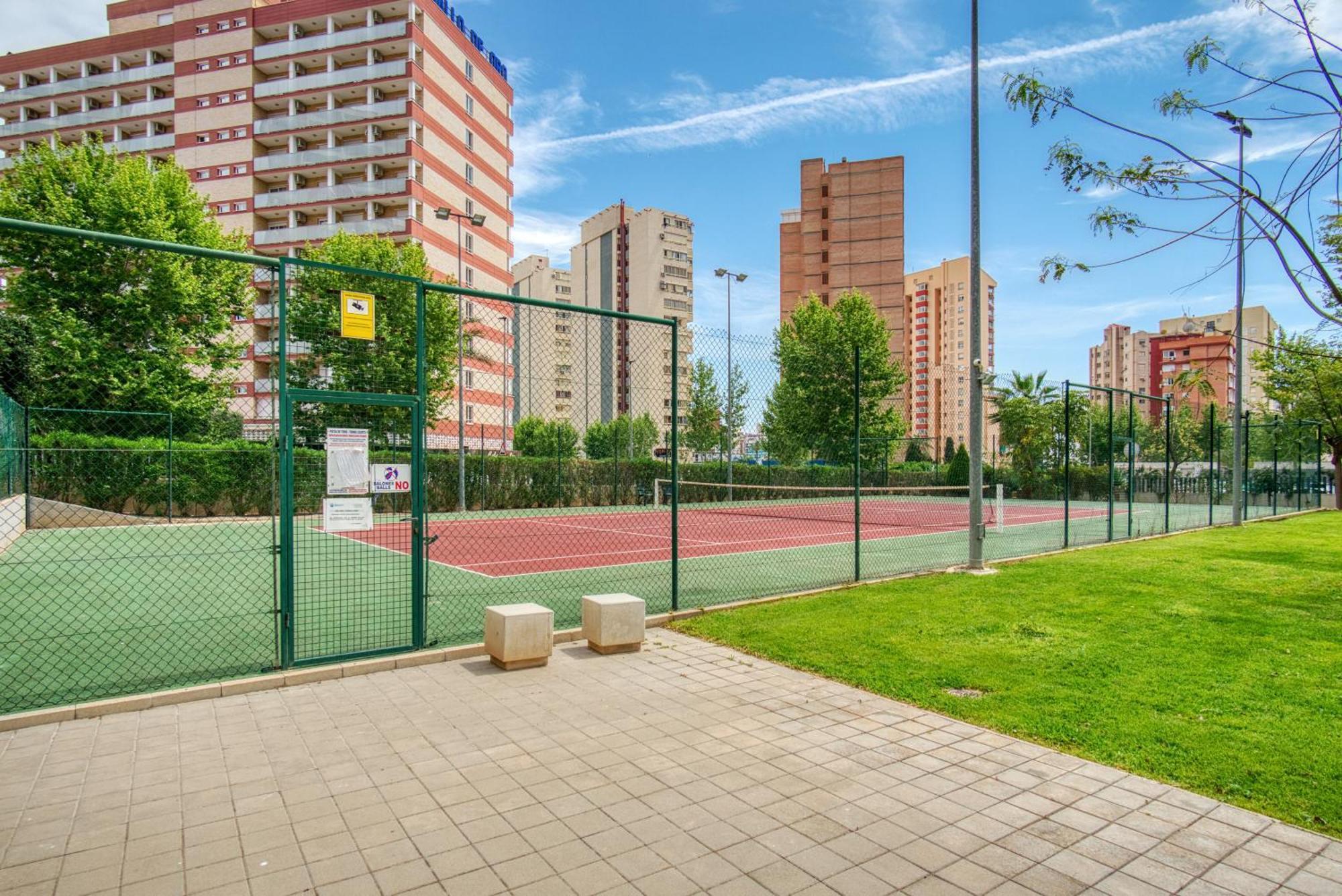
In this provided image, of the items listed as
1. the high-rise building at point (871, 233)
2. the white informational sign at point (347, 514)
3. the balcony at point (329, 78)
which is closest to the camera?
the white informational sign at point (347, 514)

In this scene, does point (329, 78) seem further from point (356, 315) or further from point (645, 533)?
point (356, 315)

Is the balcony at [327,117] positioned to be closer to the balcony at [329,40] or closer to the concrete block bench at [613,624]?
the balcony at [329,40]

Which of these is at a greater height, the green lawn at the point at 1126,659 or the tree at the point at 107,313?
the tree at the point at 107,313

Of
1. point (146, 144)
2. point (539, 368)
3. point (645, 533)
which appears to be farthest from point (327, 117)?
point (539, 368)

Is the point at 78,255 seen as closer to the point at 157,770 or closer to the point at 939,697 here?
→ the point at 157,770

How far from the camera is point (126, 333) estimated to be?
24266 mm

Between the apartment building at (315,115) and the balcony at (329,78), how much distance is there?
100mm

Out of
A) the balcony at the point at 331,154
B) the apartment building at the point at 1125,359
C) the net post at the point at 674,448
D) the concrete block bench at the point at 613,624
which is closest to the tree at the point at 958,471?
the net post at the point at 674,448

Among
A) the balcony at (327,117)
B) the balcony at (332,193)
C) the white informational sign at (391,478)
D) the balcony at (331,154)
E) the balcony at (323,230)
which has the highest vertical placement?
the balcony at (327,117)

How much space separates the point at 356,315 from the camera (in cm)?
569

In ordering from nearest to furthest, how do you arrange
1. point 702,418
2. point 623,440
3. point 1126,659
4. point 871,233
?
point 1126,659 < point 702,418 < point 623,440 < point 871,233

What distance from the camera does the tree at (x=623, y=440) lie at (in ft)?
84.6

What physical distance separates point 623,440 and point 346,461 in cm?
2413

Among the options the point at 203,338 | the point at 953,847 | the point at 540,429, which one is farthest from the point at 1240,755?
the point at 203,338
